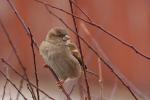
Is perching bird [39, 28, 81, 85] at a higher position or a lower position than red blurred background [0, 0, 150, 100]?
lower

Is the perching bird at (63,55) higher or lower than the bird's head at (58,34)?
lower

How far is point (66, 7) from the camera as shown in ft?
19.0

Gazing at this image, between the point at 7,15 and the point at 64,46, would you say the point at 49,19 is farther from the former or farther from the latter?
the point at 64,46

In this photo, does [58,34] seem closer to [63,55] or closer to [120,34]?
[63,55]

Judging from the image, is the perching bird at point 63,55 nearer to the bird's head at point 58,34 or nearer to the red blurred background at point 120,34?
the bird's head at point 58,34

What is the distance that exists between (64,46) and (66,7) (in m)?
2.15

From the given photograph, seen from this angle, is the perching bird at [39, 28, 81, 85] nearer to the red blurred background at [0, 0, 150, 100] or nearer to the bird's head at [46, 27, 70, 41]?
the bird's head at [46, 27, 70, 41]

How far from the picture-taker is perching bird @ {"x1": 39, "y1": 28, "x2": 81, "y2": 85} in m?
3.63

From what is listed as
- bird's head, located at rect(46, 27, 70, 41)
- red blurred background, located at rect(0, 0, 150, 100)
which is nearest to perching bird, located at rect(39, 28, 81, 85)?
bird's head, located at rect(46, 27, 70, 41)

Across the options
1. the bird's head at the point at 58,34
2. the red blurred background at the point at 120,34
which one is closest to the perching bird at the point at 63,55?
the bird's head at the point at 58,34

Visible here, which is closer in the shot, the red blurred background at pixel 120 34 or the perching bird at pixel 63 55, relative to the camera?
the perching bird at pixel 63 55

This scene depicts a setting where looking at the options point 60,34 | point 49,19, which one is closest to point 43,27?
point 49,19

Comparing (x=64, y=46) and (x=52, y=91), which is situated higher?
(x=52, y=91)

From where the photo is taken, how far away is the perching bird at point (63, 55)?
363 cm
